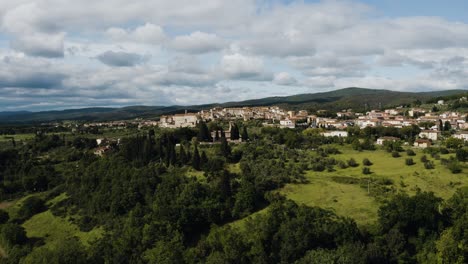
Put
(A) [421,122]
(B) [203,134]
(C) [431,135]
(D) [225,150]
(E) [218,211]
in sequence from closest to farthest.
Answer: (E) [218,211], (D) [225,150], (B) [203,134], (C) [431,135], (A) [421,122]

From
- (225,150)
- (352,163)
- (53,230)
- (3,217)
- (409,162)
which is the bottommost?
(53,230)

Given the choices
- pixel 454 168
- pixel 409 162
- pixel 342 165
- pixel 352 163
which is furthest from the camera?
pixel 352 163

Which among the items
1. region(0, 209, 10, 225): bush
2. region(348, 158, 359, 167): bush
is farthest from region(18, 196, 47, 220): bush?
region(348, 158, 359, 167): bush

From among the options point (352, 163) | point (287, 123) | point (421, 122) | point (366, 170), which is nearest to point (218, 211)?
Answer: point (366, 170)

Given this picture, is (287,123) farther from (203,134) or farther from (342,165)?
(342,165)

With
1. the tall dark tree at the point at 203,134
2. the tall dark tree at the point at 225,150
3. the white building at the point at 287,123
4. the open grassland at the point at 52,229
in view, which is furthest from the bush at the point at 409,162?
the white building at the point at 287,123

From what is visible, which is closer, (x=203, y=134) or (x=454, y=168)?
(x=454, y=168)

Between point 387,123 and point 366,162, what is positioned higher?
point 387,123

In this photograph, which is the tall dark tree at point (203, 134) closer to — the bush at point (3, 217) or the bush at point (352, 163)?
the bush at point (352, 163)
